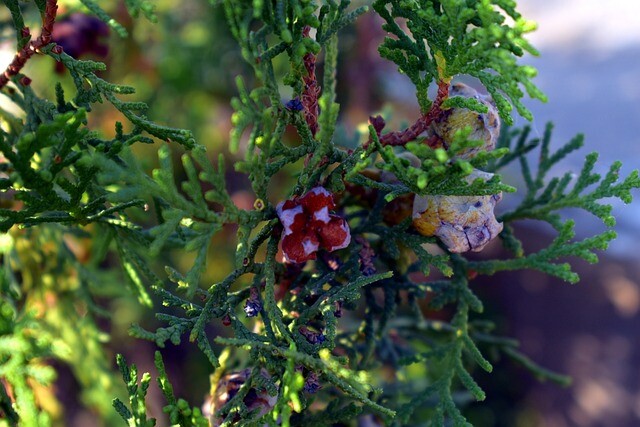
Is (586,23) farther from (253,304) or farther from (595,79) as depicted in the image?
(253,304)

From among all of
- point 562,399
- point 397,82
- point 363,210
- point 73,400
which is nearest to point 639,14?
point 397,82

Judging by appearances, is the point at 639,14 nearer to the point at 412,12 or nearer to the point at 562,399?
the point at 562,399

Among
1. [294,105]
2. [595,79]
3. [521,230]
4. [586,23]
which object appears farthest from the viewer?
[586,23]

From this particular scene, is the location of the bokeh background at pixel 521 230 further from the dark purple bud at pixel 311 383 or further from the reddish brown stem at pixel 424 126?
the dark purple bud at pixel 311 383

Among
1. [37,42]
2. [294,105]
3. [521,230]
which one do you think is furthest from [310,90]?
[521,230]

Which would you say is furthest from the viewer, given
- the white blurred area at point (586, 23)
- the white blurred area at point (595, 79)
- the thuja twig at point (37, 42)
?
the white blurred area at point (586, 23)

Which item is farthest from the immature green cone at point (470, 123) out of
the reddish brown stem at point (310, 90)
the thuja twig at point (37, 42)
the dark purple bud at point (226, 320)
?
the thuja twig at point (37, 42)
